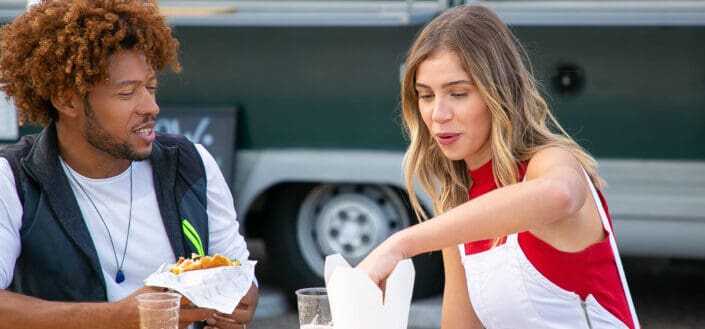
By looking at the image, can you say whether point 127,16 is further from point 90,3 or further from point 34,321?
point 34,321

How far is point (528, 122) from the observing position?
2.64m

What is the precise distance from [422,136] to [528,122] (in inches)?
11.3

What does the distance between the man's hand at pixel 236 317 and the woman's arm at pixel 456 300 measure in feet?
1.59

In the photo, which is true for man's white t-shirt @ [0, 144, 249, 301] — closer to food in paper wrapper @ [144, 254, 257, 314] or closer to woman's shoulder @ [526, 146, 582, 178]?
food in paper wrapper @ [144, 254, 257, 314]

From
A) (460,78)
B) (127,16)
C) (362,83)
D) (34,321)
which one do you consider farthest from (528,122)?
(362,83)

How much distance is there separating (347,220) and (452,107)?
3.25 metres

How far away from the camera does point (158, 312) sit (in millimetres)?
2305

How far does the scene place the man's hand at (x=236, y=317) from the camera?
9.04ft

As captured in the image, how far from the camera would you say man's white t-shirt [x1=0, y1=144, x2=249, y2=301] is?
276cm

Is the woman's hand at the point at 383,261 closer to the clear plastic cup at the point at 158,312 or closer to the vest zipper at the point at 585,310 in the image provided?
the clear plastic cup at the point at 158,312

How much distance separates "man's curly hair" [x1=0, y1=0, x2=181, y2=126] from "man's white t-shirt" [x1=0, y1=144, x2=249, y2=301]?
0.70ft

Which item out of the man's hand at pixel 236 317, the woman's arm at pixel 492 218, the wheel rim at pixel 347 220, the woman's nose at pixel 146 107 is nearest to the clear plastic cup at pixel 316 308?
the woman's arm at pixel 492 218

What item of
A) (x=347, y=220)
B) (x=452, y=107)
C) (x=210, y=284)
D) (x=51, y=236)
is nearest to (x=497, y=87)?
(x=452, y=107)

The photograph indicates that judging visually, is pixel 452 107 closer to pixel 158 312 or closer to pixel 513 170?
pixel 513 170
